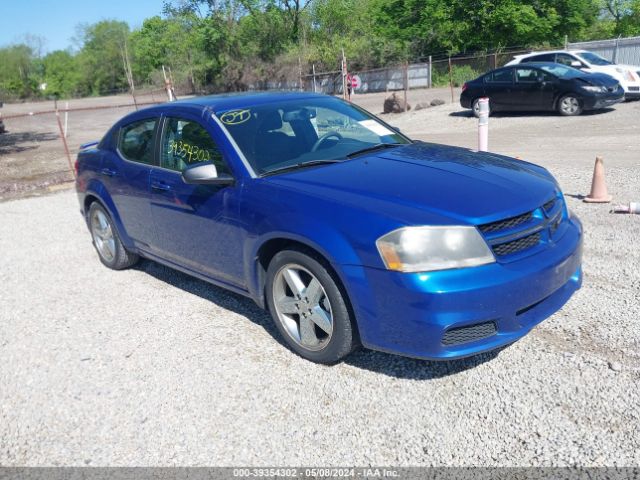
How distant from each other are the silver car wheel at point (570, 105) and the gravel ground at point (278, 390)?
11.2m

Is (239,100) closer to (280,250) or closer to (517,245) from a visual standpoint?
(280,250)

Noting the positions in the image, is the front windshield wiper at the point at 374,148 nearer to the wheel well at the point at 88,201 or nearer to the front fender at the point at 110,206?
the front fender at the point at 110,206

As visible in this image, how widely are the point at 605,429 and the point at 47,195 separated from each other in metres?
10.9

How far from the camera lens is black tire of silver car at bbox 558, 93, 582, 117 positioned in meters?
15.2

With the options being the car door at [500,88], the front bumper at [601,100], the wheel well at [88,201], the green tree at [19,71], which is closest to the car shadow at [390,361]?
the wheel well at [88,201]

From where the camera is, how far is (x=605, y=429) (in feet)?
9.43

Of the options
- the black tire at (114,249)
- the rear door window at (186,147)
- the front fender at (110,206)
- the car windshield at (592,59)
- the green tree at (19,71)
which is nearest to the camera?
the rear door window at (186,147)

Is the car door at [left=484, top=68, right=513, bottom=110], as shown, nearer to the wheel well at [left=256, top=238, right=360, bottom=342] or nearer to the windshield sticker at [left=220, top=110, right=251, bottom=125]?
the windshield sticker at [left=220, top=110, right=251, bottom=125]

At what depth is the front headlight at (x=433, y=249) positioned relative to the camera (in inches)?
120

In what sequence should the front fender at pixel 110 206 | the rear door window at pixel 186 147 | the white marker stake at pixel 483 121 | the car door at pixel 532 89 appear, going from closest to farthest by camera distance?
the rear door window at pixel 186 147, the front fender at pixel 110 206, the white marker stake at pixel 483 121, the car door at pixel 532 89

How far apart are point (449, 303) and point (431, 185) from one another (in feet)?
2.70

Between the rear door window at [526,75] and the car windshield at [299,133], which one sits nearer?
the car windshield at [299,133]

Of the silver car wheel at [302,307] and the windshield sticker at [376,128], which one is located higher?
the windshield sticker at [376,128]

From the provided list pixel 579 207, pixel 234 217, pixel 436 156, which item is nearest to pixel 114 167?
pixel 234 217
